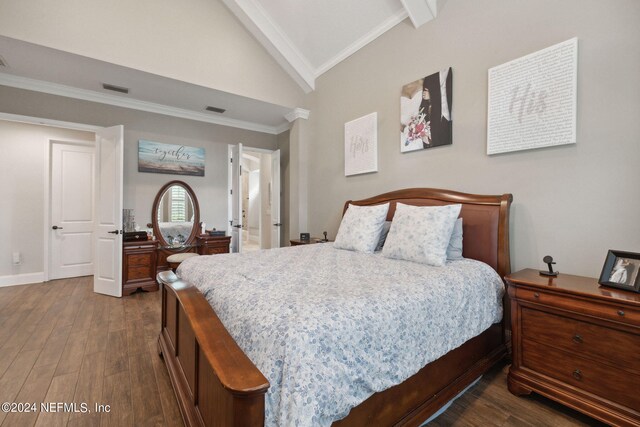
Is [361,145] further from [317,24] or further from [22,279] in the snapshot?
[22,279]

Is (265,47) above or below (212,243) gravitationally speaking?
above

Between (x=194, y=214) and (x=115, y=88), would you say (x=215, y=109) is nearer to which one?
(x=115, y=88)

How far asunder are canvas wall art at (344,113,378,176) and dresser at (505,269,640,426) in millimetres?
2010

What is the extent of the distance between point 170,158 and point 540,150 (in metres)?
4.67

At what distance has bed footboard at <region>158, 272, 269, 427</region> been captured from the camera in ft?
2.59

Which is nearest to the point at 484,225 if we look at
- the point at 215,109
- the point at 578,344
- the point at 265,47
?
the point at 578,344

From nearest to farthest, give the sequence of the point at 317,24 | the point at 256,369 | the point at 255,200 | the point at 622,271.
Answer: the point at 256,369
the point at 622,271
the point at 317,24
the point at 255,200

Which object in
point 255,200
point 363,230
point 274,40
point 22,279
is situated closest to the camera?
point 363,230

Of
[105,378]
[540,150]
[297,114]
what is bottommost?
[105,378]

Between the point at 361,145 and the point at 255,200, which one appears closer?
the point at 361,145

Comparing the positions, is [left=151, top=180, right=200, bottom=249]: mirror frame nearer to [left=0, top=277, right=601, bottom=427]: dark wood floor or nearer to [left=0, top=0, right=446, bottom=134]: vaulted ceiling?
[left=0, top=0, right=446, bottom=134]: vaulted ceiling

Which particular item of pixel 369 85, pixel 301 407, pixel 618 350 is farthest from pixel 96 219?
pixel 618 350

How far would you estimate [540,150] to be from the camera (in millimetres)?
2053

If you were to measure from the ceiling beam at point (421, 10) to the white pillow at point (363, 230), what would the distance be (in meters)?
1.88
